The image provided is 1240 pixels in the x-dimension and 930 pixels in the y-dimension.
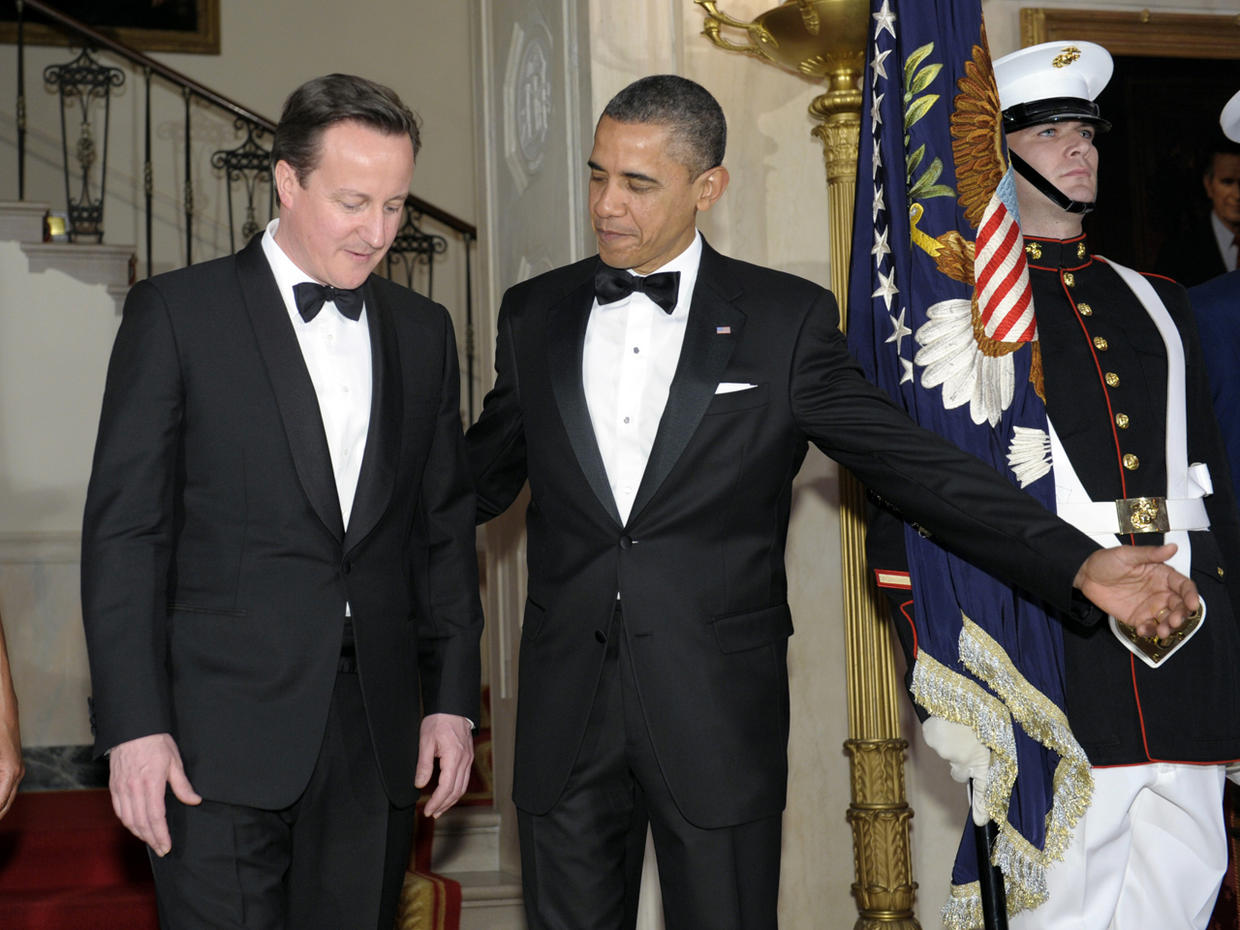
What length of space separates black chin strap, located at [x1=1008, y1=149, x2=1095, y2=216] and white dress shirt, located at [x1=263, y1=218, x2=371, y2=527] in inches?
58.8

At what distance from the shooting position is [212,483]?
7.48 feet

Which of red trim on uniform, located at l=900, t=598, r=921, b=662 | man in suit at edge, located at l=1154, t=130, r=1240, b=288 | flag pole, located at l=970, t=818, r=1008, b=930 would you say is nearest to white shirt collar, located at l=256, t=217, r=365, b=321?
red trim on uniform, located at l=900, t=598, r=921, b=662

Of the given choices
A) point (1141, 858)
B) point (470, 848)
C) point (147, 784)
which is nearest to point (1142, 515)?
point (1141, 858)

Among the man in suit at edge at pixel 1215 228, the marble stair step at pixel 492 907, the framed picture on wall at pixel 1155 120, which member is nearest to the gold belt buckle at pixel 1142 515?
→ the framed picture on wall at pixel 1155 120

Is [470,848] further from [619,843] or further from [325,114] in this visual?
[325,114]

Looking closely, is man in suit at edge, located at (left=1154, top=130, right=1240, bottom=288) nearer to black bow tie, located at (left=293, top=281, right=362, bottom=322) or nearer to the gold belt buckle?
the gold belt buckle

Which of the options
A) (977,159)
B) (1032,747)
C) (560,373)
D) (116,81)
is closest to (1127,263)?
(977,159)

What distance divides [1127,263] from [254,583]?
301 centimetres

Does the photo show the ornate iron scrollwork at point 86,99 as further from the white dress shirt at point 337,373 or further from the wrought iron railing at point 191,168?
the white dress shirt at point 337,373

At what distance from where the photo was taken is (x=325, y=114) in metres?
2.34

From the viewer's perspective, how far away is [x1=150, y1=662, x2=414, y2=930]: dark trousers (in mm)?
2168

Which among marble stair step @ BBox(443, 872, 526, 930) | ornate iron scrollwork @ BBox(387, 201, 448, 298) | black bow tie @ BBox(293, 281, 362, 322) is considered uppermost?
ornate iron scrollwork @ BBox(387, 201, 448, 298)

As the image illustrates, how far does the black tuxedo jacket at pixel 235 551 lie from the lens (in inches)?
85.7

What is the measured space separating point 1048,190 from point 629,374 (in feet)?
3.44
